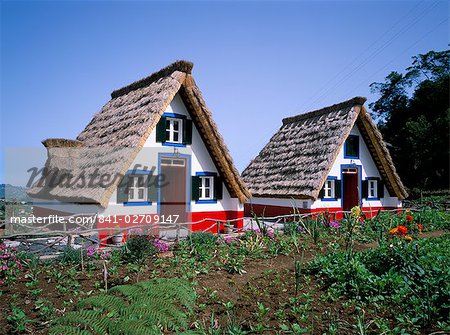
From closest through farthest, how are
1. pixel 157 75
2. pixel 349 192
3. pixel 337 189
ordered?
pixel 157 75 < pixel 337 189 < pixel 349 192

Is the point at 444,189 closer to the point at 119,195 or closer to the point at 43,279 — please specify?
the point at 119,195

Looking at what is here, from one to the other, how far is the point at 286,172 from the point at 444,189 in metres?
19.3

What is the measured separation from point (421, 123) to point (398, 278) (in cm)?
2950

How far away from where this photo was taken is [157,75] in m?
14.4

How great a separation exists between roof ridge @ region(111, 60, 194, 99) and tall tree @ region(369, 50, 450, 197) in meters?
21.5

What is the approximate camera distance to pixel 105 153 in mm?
12289

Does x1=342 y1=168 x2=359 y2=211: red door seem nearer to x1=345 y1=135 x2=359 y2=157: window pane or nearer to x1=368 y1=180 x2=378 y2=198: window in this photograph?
x1=368 y1=180 x2=378 y2=198: window

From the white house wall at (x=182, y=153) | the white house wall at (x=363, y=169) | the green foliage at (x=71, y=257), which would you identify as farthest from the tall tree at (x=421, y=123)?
the green foliage at (x=71, y=257)

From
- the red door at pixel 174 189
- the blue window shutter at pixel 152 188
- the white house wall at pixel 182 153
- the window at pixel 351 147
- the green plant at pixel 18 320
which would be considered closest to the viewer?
the green plant at pixel 18 320

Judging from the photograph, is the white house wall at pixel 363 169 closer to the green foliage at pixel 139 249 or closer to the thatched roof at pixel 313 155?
the thatched roof at pixel 313 155

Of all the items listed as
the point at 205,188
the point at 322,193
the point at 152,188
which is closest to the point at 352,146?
the point at 322,193

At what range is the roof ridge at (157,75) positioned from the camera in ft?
42.3

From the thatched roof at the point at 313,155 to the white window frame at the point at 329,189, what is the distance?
4.28 ft

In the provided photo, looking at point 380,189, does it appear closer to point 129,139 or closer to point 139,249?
point 129,139
